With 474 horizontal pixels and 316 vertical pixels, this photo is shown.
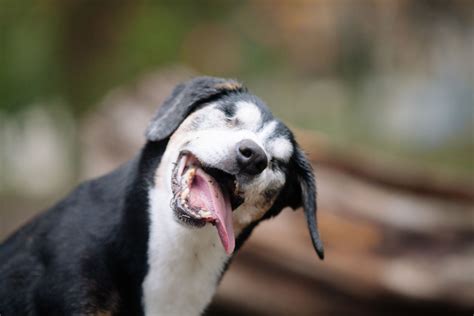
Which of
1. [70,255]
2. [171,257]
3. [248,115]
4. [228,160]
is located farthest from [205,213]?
[70,255]

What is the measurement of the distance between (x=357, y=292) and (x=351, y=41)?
6.88 m

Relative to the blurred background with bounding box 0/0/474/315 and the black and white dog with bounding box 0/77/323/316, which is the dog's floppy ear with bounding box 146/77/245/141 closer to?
the black and white dog with bounding box 0/77/323/316

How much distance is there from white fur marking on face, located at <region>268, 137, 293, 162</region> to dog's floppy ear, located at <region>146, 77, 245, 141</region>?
0.32m

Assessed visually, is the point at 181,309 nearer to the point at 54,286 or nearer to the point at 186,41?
the point at 54,286

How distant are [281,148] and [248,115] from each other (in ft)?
0.59

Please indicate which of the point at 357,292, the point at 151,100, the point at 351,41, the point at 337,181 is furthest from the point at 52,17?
the point at 351,41

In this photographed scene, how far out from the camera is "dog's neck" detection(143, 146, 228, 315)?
3.04 m

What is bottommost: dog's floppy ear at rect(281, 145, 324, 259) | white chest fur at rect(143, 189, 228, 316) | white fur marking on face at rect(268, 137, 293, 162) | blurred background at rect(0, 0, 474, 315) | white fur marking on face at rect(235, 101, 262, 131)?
blurred background at rect(0, 0, 474, 315)

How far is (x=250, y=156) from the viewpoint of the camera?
9.14 ft

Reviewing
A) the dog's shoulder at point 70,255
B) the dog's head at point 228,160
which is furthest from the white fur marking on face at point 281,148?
the dog's shoulder at point 70,255

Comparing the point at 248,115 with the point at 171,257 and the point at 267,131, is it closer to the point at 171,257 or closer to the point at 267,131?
the point at 267,131

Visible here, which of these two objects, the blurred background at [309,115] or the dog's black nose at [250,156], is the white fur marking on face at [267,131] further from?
the blurred background at [309,115]

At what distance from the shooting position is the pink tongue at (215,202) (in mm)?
2824

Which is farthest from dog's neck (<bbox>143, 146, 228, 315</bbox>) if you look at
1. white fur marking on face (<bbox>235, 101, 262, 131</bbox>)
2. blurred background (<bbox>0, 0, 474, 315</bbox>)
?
blurred background (<bbox>0, 0, 474, 315</bbox>)
